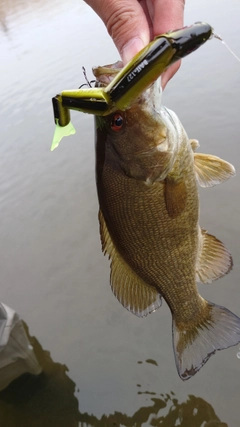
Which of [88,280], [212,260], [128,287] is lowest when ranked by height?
[88,280]

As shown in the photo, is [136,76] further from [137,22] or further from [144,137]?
[137,22]

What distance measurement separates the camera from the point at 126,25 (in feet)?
5.40

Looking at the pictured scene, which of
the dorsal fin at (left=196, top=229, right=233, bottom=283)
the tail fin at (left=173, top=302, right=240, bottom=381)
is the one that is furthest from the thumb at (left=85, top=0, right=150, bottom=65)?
the tail fin at (left=173, top=302, right=240, bottom=381)

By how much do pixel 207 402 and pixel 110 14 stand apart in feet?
7.84

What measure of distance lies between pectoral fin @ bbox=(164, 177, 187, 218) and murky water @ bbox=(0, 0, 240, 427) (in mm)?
1657

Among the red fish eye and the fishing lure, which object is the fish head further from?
the fishing lure

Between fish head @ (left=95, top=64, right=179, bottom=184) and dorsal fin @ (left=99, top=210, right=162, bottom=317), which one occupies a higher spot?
fish head @ (left=95, top=64, right=179, bottom=184)

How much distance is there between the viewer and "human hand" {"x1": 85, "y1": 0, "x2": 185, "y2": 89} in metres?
1.61

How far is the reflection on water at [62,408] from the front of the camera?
8.75 feet

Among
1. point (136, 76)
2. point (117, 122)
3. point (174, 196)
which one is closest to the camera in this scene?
point (136, 76)

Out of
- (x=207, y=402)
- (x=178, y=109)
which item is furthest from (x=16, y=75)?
(x=207, y=402)

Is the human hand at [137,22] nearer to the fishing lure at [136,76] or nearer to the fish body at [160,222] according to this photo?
the fish body at [160,222]

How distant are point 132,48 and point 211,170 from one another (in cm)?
63

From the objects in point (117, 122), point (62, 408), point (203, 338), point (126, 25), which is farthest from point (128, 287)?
point (62, 408)
